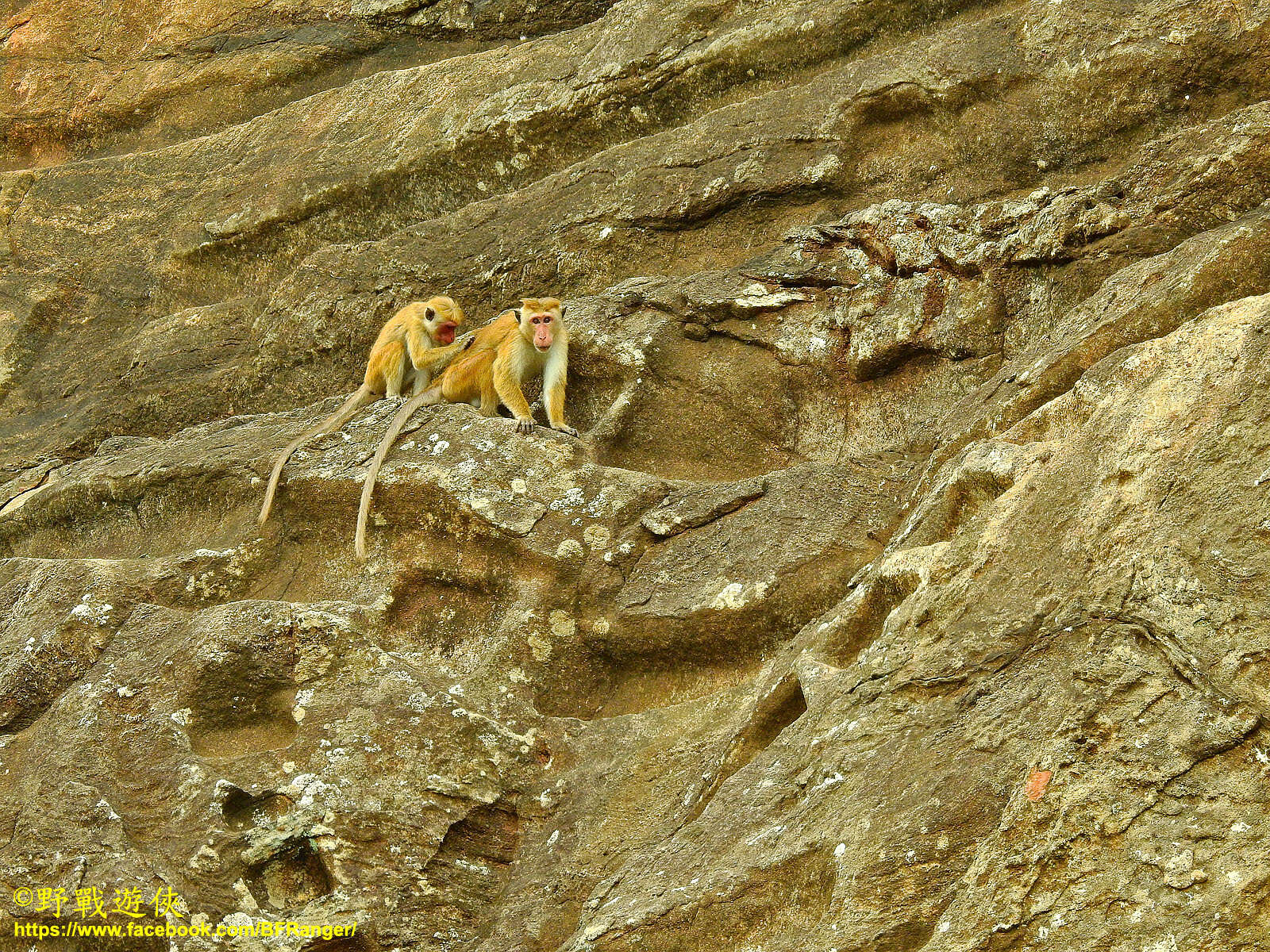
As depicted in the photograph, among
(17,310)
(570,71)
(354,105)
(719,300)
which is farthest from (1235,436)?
(17,310)

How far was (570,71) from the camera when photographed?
12.9 m

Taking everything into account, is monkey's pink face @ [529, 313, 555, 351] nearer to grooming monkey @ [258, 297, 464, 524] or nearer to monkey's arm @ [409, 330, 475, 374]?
monkey's arm @ [409, 330, 475, 374]

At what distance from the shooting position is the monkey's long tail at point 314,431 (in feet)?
31.4

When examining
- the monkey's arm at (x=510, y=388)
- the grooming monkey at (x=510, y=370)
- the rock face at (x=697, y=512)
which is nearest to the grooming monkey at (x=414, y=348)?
the grooming monkey at (x=510, y=370)

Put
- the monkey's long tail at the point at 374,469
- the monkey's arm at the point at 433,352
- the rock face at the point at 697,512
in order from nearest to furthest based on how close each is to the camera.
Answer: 1. the rock face at the point at 697,512
2. the monkey's long tail at the point at 374,469
3. the monkey's arm at the point at 433,352

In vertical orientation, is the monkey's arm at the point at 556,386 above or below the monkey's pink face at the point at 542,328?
below

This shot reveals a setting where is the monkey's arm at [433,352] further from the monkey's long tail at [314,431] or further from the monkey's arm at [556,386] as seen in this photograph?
the monkey's arm at [556,386]

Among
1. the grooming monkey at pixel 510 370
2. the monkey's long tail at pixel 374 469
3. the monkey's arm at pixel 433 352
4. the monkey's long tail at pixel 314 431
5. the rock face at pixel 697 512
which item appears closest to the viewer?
the rock face at pixel 697 512

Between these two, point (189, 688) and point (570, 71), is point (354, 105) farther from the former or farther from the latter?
point (189, 688)

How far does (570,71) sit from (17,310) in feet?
18.7

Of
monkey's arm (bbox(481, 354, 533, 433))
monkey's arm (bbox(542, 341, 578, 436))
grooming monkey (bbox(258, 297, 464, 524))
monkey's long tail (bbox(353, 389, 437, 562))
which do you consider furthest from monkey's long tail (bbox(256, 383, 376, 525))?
monkey's arm (bbox(542, 341, 578, 436))

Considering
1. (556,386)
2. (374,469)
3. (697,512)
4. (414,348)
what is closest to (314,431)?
(374,469)

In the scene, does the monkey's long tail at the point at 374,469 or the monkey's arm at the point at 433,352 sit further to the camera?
the monkey's arm at the point at 433,352

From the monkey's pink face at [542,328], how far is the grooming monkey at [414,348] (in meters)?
1.18
